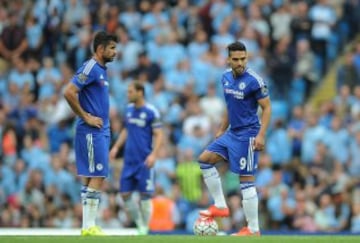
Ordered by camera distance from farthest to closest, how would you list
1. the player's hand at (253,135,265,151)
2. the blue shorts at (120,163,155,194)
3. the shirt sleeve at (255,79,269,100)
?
the blue shorts at (120,163,155,194) < the shirt sleeve at (255,79,269,100) < the player's hand at (253,135,265,151)

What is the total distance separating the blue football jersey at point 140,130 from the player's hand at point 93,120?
310 centimetres

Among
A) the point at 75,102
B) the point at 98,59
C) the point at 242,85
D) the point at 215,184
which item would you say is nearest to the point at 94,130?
the point at 75,102

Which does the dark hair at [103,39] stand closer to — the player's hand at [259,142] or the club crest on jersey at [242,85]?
the club crest on jersey at [242,85]

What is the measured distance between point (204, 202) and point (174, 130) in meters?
2.09

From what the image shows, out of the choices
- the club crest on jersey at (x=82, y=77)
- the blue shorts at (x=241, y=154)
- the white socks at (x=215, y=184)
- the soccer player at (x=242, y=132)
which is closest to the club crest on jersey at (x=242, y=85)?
the soccer player at (x=242, y=132)

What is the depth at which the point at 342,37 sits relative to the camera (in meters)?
26.8

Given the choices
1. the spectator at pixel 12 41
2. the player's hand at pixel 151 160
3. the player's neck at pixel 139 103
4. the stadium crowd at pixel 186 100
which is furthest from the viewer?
the spectator at pixel 12 41

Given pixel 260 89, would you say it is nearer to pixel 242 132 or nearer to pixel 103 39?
pixel 242 132

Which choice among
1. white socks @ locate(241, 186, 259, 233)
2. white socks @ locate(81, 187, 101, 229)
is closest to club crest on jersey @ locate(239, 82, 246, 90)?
white socks @ locate(241, 186, 259, 233)

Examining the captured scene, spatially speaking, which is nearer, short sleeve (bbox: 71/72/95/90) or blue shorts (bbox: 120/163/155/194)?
short sleeve (bbox: 71/72/95/90)

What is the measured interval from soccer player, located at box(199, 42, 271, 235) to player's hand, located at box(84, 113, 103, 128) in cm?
134

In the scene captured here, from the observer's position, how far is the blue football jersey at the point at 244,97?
50.9ft

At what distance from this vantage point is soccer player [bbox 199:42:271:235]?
50.9 ft

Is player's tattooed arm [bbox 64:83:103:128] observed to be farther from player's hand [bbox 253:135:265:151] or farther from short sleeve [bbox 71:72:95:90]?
player's hand [bbox 253:135:265:151]
